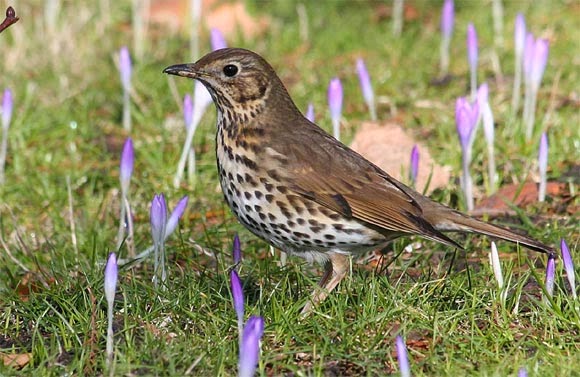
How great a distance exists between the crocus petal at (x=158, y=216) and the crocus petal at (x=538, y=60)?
9.64 ft

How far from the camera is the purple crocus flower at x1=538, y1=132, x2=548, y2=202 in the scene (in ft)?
21.8

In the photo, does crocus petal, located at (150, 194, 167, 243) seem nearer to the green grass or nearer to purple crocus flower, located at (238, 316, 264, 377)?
the green grass

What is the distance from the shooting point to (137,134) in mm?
8703

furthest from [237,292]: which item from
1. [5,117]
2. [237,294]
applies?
[5,117]

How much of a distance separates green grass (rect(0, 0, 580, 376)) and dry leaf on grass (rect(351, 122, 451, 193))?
5.0 inches

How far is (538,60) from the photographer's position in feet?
24.4

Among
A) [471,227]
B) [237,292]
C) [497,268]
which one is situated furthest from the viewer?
[471,227]

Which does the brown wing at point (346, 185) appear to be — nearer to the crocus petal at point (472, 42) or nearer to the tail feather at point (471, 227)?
the tail feather at point (471, 227)

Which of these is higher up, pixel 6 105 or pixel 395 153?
pixel 6 105

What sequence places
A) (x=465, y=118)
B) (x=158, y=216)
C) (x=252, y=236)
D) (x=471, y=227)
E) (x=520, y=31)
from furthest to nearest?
(x=520, y=31) → (x=252, y=236) → (x=465, y=118) → (x=471, y=227) → (x=158, y=216)

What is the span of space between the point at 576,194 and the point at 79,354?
11.5ft

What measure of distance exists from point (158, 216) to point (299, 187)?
0.68 m

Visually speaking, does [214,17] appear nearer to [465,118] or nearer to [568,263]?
[465,118]

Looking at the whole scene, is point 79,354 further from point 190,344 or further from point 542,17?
point 542,17
